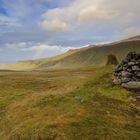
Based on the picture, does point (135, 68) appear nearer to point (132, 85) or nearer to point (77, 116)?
point (132, 85)

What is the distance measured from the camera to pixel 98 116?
20234 millimetres

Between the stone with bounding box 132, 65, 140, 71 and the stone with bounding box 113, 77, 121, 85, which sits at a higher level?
the stone with bounding box 132, 65, 140, 71

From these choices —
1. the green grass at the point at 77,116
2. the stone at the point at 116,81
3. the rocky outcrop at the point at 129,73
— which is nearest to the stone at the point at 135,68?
the rocky outcrop at the point at 129,73

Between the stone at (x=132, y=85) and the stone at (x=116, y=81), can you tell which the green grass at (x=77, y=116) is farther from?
the stone at (x=132, y=85)

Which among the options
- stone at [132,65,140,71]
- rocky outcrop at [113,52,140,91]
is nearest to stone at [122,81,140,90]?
rocky outcrop at [113,52,140,91]

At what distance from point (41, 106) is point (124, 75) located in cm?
782

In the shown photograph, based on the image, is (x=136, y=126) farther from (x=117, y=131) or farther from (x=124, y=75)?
(x=124, y=75)

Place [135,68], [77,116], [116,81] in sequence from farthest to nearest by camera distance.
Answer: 1. [116,81]
2. [135,68]
3. [77,116]

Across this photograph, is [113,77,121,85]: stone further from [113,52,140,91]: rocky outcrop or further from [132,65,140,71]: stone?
[132,65,140,71]: stone

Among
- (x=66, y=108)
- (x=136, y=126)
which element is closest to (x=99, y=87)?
(x=66, y=108)

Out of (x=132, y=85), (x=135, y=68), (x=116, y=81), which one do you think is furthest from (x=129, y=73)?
(x=116, y=81)

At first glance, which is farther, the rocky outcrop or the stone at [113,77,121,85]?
the stone at [113,77,121,85]

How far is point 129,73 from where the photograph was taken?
2716cm

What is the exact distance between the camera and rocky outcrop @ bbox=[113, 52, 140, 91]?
26688 mm
